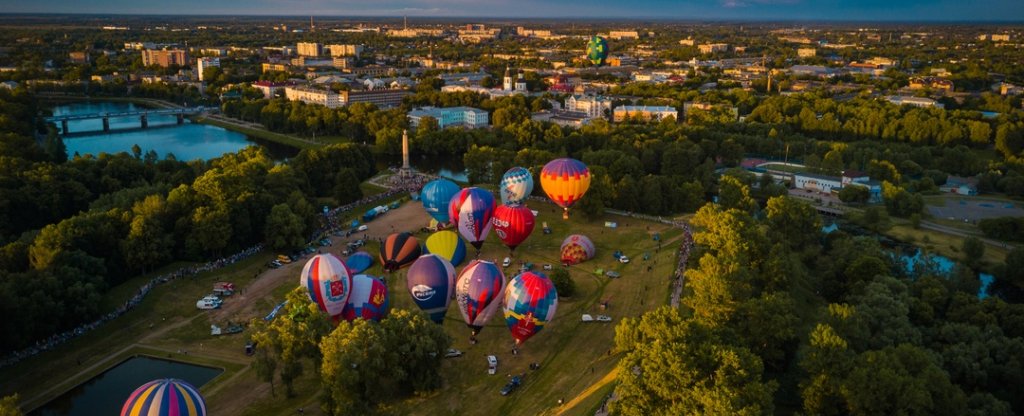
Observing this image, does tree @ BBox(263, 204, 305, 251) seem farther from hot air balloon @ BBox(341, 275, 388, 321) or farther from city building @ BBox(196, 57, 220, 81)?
city building @ BBox(196, 57, 220, 81)

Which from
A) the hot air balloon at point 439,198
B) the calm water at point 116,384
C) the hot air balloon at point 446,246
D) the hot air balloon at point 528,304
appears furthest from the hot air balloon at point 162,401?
the hot air balloon at point 439,198

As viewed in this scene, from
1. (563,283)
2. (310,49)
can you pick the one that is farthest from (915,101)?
(310,49)

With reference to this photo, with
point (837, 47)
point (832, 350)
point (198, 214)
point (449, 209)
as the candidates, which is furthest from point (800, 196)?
point (837, 47)

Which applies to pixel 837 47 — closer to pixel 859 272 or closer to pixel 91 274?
pixel 859 272

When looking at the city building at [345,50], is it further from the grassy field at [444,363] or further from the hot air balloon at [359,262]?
the hot air balloon at [359,262]

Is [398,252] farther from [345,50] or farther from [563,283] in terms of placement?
[345,50]

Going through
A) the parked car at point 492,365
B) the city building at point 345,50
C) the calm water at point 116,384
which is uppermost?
the city building at point 345,50
